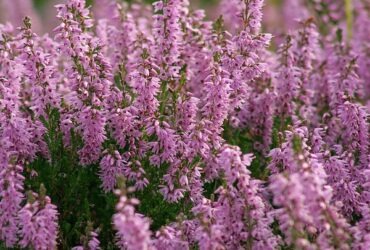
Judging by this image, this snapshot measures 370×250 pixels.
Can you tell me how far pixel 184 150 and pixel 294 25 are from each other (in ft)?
28.6

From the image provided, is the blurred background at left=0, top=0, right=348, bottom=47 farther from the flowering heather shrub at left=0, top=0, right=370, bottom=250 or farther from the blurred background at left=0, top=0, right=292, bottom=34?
the flowering heather shrub at left=0, top=0, right=370, bottom=250

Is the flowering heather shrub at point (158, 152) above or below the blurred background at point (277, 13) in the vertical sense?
below

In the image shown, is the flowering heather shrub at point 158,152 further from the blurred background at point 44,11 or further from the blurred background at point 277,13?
the blurred background at point 44,11

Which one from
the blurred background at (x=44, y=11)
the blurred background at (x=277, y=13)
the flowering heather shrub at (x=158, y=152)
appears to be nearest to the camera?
the flowering heather shrub at (x=158, y=152)

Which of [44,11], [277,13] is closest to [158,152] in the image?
[277,13]

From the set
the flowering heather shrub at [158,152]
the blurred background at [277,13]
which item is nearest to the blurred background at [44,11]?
the blurred background at [277,13]

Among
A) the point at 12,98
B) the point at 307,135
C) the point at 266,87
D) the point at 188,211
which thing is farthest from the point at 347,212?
the point at 12,98

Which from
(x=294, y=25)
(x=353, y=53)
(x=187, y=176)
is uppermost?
(x=294, y=25)

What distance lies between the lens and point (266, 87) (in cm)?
832

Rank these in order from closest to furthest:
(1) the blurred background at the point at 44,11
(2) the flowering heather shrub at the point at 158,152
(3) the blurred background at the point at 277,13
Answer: (2) the flowering heather shrub at the point at 158,152 → (3) the blurred background at the point at 277,13 → (1) the blurred background at the point at 44,11

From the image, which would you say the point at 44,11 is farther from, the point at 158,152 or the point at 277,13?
the point at 158,152

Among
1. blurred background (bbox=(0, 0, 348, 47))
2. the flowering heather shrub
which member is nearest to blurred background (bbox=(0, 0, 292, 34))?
blurred background (bbox=(0, 0, 348, 47))

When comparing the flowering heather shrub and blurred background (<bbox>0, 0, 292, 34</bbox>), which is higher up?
blurred background (<bbox>0, 0, 292, 34</bbox>)

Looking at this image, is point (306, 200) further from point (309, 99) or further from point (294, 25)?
point (294, 25)
